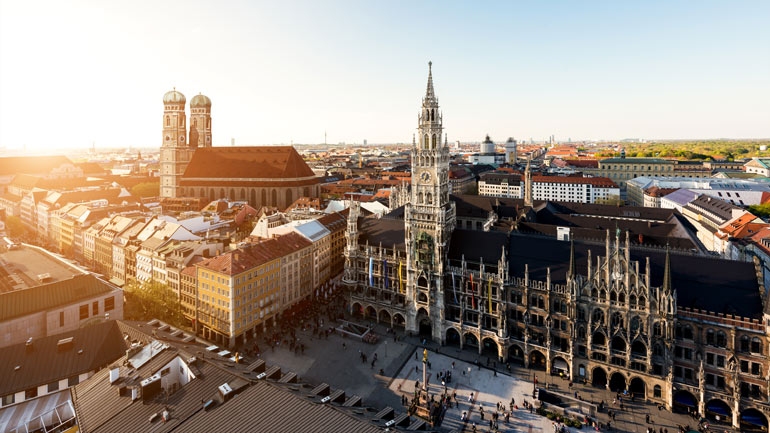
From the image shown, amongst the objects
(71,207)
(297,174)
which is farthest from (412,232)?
(71,207)

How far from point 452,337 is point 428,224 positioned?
19341mm

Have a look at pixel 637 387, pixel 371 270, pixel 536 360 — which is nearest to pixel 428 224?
pixel 371 270

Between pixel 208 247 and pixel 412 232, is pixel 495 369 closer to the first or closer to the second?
pixel 412 232

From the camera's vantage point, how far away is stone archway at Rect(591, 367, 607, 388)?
59838 millimetres

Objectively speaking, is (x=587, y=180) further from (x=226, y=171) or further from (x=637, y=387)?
(x=226, y=171)

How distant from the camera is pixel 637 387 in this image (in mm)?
58062

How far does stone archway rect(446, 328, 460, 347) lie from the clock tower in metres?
1.65

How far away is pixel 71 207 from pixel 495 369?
415ft

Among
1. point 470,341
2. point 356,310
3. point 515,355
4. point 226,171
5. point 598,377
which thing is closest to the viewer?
point 598,377

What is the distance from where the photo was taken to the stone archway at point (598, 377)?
59.8 m

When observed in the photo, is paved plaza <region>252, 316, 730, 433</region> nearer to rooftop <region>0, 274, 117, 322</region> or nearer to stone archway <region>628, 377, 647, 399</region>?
stone archway <region>628, 377, 647, 399</region>

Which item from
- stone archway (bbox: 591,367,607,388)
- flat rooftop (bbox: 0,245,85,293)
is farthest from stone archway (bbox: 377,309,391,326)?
flat rooftop (bbox: 0,245,85,293)

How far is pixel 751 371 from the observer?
50906 mm

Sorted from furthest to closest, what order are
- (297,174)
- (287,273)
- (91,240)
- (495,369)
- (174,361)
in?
(297,174), (91,240), (287,273), (495,369), (174,361)
